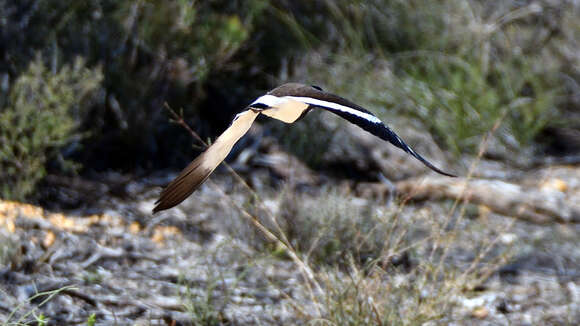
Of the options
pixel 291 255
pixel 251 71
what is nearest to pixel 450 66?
pixel 251 71

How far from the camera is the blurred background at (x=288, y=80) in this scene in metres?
3.40

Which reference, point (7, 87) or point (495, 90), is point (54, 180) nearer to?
point (7, 87)

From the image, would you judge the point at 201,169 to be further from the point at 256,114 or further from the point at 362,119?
the point at 362,119

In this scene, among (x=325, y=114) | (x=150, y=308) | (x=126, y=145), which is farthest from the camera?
(x=325, y=114)

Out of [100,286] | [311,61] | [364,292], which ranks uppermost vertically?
[311,61]

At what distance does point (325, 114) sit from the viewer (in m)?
4.47

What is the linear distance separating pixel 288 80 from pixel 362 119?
9.87 feet

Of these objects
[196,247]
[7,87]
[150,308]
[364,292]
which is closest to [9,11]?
[7,87]

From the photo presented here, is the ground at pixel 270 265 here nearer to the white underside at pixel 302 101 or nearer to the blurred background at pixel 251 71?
the blurred background at pixel 251 71

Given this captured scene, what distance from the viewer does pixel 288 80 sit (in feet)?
14.8

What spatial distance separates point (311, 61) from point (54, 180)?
1.78 m

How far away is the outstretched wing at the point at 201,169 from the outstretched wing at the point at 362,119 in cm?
13

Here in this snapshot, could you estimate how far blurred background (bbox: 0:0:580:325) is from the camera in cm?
340

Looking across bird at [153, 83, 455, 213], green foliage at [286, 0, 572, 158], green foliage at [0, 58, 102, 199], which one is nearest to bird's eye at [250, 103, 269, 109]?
bird at [153, 83, 455, 213]
